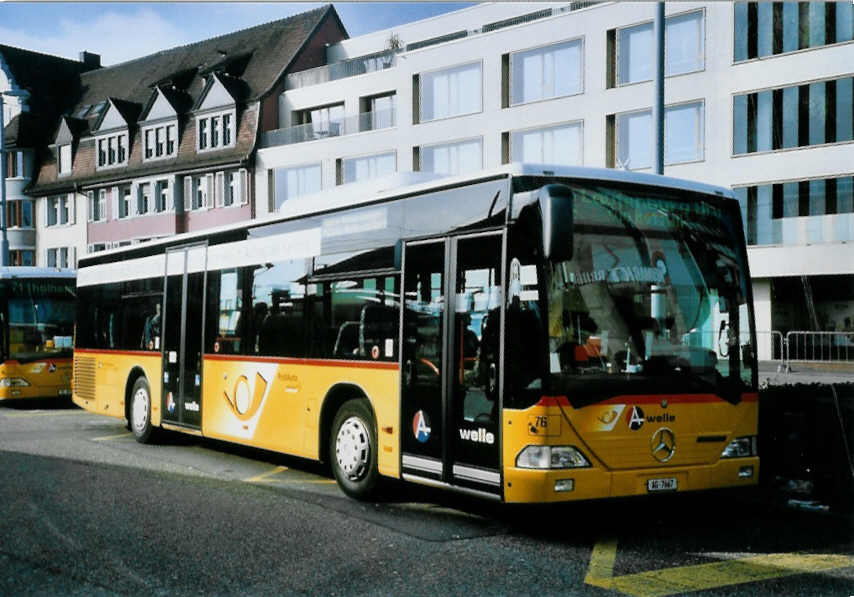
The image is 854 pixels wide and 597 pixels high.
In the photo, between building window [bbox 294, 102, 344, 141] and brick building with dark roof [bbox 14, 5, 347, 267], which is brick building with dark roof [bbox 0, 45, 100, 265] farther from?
building window [bbox 294, 102, 344, 141]

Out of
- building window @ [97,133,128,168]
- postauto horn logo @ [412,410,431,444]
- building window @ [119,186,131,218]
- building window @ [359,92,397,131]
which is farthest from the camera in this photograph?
building window @ [97,133,128,168]

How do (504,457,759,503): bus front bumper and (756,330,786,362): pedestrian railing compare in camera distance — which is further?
(756,330,786,362): pedestrian railing

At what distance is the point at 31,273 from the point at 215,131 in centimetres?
3199

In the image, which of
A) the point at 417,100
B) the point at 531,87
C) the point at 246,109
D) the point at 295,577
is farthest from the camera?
the point at 246,109

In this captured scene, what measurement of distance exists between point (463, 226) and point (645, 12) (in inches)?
1158

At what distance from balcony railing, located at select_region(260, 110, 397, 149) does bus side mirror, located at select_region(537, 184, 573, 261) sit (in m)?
37.7

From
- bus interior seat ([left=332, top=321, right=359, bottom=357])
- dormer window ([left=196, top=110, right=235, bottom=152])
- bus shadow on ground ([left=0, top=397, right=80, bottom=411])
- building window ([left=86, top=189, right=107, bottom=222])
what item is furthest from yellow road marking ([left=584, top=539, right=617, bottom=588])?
building window ([left=86, top=189, right=107, bottom=222])

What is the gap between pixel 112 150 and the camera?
58.4m

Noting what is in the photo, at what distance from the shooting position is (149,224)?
55625 mm

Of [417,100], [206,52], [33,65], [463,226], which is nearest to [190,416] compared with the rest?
[463,226]

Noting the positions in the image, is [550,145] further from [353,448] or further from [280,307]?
[353,448]

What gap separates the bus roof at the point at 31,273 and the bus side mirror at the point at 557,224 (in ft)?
55.0

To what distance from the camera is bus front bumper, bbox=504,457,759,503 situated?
25.1 ft

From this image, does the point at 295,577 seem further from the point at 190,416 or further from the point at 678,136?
the point at 678,136
